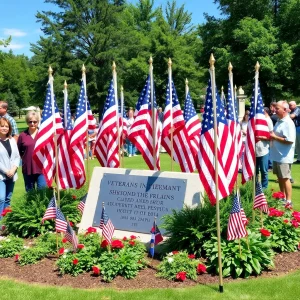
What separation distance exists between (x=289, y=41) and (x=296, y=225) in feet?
103

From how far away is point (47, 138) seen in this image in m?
7.25

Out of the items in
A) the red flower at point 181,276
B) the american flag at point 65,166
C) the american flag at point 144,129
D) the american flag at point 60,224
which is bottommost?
the red flower at point 181,276

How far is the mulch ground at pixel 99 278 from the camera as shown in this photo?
5.57 metres

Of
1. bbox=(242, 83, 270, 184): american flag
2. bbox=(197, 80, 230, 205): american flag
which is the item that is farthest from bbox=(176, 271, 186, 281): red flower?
bbox=(242, 83, 270, 184): american flag

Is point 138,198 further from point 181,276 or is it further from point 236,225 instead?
point 236,225

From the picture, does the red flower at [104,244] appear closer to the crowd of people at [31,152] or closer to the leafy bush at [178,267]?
the leafy bush at [178,267]

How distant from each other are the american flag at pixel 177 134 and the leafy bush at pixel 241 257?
2.60 m

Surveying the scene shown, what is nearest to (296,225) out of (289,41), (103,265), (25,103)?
(103,265)

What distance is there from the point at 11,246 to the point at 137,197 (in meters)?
2.11

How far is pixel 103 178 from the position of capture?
7.63 meters

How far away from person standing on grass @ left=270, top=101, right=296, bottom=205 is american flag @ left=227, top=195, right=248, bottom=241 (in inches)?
121

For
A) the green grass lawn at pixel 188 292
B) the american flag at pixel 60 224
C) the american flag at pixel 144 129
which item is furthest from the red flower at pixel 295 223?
the american flag at pixel 60 224

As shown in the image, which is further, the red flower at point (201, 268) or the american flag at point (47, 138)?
the american flag at point (47, 138)

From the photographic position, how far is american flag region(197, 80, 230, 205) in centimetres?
566
